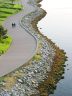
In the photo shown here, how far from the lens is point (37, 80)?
4569 cm

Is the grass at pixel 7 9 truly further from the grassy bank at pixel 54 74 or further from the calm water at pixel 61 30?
the grassy bank at pixel 54 74

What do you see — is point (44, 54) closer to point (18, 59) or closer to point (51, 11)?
point (18, 59)

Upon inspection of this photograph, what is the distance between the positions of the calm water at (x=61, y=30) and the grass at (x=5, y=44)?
36.4 feet

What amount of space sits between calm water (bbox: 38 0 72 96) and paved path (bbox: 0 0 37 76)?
6.78 m

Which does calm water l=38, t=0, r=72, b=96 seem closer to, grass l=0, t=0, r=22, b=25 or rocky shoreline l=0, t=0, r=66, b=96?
rocky shoreline l=0, t=0, r=66, b=96

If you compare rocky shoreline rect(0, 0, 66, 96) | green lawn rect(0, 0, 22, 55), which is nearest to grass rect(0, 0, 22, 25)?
green lawn rect(0, 0, 22, 55)

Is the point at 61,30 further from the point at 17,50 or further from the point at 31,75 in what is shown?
the point at 31,75

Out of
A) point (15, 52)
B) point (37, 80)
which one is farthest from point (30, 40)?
point (37, 80)

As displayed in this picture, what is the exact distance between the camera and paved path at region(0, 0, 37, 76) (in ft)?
155

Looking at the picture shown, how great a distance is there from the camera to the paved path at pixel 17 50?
47.2 meters

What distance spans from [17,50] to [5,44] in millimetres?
4433

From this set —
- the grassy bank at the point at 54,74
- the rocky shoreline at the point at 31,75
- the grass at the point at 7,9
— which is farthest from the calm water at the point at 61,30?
the grass at the point at 7,9

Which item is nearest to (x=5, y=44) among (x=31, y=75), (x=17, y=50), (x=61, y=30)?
(x=17, y=50)

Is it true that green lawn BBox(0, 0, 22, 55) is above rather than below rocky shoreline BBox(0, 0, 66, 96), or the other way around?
above
